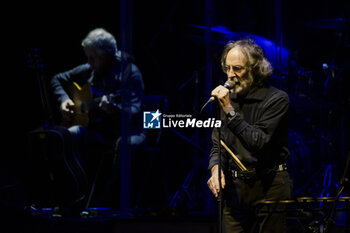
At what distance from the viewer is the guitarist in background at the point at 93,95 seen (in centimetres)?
552

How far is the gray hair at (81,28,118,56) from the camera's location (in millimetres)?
5758

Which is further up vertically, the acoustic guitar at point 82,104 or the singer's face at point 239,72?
the singer's face at point 239,72

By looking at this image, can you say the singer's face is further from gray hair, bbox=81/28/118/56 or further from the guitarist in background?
gray hair, bbox=81/28/118/56

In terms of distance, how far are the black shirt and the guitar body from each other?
300 cm

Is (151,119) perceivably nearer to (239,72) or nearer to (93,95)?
(93,95)

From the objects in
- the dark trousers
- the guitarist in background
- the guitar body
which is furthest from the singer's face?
the guitar body

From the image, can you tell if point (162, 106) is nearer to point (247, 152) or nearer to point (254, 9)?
point (254, 9)

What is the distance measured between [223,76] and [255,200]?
2.04 m

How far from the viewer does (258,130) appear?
105 inches

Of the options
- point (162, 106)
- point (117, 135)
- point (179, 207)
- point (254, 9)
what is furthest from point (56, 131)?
point (254, 9)

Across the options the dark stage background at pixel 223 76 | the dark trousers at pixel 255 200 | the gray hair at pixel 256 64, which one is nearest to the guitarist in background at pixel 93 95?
the dark stage background at pixel 223 76

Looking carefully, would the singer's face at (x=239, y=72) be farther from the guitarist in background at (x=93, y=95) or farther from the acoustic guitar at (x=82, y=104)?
the acoustic guitar at (x=82, y=104)

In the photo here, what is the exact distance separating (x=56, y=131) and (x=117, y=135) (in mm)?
726

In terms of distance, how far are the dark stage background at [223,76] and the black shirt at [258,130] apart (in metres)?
1.78
